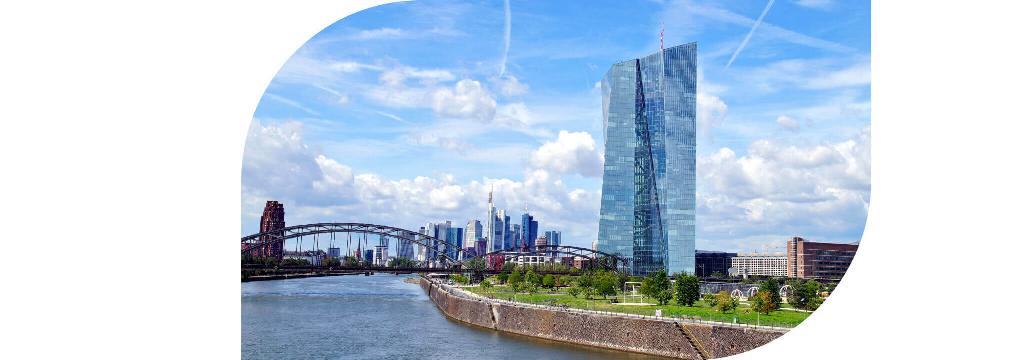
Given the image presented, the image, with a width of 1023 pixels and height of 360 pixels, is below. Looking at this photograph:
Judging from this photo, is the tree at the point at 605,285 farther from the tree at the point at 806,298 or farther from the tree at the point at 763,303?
the tree at the point at 763,303

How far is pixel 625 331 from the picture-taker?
32.6 feet

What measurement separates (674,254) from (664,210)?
1.33 meters

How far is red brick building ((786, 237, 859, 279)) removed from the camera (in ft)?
84.3

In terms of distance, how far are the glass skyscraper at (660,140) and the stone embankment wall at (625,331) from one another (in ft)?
42.7

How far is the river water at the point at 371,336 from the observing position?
9.73 meters

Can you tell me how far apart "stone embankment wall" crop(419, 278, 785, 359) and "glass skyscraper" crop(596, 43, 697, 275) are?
13.0m

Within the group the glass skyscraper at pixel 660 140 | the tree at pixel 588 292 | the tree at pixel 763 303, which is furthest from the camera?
the glass skyscraper at pixel 660 140

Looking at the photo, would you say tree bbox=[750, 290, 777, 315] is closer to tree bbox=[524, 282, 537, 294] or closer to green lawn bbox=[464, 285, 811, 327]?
green lawn bbox=[464, 285, 811, 327]

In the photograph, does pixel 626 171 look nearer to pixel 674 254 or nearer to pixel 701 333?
pixel 674 254

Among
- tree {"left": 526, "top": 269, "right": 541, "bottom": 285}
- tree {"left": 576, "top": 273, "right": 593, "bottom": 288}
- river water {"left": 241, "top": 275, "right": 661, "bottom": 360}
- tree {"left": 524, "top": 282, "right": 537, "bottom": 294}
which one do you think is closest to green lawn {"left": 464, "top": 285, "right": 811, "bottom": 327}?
tree {"left": 576, "top": 273, "right": 593, "bottom": 288}

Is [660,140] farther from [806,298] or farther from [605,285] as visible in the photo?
[806,298]

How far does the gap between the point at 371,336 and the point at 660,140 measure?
15874 mm

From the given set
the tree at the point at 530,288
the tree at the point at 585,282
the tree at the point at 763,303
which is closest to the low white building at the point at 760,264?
the tree at the point at 530,288

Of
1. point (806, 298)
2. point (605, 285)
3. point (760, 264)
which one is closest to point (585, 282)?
point (605, 285)
